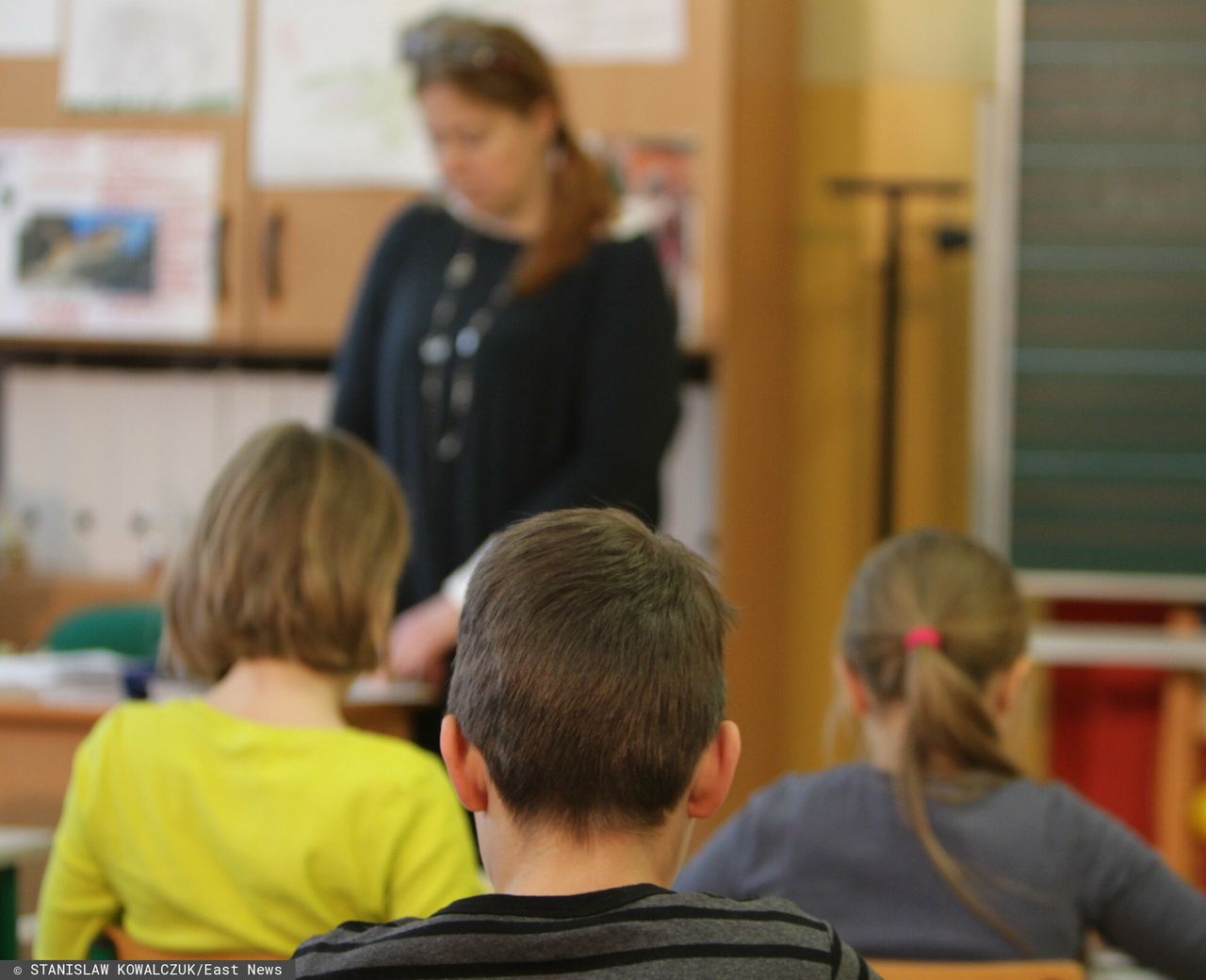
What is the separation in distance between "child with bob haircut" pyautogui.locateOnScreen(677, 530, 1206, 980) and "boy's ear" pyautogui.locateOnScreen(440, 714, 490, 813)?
0.54 metres

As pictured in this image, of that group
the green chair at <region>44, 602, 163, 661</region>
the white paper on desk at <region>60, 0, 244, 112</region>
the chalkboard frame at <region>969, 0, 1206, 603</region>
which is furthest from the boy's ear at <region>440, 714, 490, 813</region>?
the white paper on desk at <region>60, 0, 244, 112</region>

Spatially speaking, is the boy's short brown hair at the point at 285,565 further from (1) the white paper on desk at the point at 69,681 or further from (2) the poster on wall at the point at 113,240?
(2) the poster on wall at the point at 113,240

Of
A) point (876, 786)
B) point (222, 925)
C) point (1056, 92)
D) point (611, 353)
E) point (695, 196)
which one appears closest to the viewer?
point (222, 925)

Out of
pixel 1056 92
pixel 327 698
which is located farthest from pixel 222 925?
pixel 1056 92

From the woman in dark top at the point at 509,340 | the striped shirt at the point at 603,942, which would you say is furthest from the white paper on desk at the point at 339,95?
the striped shirt at the point at 603,942

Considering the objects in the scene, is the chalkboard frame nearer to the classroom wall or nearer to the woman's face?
the classroom wall

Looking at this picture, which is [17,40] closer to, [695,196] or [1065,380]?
[695,196]

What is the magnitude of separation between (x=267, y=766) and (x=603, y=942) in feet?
1.87

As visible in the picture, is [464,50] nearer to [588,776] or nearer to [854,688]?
[854,688]

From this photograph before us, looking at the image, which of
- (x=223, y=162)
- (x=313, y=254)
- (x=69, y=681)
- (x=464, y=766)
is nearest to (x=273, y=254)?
(x=313, y=254)

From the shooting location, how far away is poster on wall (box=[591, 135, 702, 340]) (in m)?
2.76

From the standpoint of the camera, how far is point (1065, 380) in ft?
8.46

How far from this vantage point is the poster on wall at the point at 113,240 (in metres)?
2.88

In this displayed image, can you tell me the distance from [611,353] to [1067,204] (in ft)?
3.23
